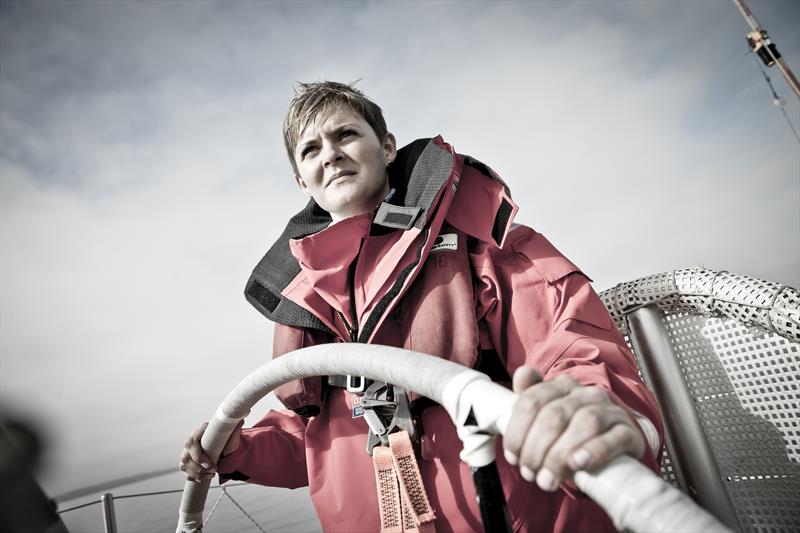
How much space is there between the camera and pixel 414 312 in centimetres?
145

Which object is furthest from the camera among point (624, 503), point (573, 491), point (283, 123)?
point (283, 123)

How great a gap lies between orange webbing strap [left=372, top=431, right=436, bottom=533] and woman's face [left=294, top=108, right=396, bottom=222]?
3.05ft

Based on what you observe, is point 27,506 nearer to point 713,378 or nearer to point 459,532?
point 459,532

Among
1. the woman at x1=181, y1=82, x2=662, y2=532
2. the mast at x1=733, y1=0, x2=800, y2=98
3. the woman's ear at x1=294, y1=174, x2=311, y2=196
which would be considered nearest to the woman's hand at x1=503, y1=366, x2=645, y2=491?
the woman at x1=181, y1=82, x2=662, y2=532

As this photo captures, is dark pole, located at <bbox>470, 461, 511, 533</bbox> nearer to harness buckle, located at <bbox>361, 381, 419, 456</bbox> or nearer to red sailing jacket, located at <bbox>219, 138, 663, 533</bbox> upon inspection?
red sailing jacket, located at <bbox>219, 138, 663, 533</bbox>

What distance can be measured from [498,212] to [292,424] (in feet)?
3.83

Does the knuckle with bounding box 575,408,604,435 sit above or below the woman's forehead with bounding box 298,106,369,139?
below

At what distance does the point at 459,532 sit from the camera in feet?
4.03

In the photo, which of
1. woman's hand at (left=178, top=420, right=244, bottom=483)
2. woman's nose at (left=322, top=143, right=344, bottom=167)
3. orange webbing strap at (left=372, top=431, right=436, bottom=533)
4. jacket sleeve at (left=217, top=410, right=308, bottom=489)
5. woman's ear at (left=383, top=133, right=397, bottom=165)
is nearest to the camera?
orange webbing strap at (left=372, top=431, right=436, bottom=533)

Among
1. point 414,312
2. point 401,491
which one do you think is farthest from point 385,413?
point 414,312

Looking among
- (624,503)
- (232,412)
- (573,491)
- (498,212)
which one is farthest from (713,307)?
(232,412)

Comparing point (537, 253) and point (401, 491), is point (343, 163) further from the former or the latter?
point (401, 491)

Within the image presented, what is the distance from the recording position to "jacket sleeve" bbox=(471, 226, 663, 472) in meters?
1.03

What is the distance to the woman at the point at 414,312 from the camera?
4.00 ft
